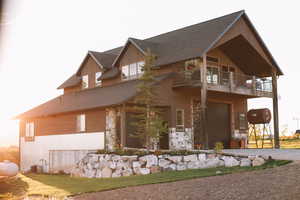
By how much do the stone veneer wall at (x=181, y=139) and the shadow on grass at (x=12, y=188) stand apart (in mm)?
8796

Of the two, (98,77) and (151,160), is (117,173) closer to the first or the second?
(151,160)

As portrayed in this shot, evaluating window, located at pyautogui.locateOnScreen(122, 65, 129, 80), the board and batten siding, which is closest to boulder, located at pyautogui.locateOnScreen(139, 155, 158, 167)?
the board and batten siding

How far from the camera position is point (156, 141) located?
23250 mm

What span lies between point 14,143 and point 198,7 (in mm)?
29123

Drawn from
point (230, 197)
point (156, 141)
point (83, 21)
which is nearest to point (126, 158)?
point (156, 141)

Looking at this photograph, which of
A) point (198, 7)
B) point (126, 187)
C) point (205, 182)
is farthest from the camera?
point (198, 7)

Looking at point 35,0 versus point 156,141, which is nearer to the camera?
point 35,0

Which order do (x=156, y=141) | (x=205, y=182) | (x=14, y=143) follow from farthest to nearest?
(x=14, y=143) → (x=156, y=141) → (x=205, y=182)

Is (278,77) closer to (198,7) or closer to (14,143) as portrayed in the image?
(198,7)

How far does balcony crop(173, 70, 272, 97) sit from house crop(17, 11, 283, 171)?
6 centimetres

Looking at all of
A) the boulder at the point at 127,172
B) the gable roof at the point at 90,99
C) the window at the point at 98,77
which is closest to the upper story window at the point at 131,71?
the gable roof at the point at 90,99

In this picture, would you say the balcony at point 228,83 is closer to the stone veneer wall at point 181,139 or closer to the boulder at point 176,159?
the stone veneer wall at point 181,139

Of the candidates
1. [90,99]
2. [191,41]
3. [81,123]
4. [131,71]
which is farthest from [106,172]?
[191,41]

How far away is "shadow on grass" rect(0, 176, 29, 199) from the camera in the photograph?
15388 mm
